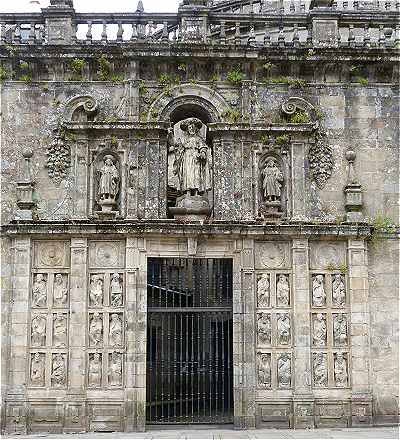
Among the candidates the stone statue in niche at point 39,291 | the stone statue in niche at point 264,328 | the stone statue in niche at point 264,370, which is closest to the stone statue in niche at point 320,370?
the stone statue in niche at point 264,370

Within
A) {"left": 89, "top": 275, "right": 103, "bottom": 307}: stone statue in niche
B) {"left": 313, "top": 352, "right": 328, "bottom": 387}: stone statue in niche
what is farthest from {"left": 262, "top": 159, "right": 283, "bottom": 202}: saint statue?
{"left": 89, "top": 275, "right": 103, "bottom": 307}: stone statue in niche

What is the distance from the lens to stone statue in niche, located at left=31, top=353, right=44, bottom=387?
14750 millimetres

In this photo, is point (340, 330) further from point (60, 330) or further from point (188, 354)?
point (60, 330)

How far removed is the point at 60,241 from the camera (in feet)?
50.0

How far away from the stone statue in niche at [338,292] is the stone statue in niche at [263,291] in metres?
1.34

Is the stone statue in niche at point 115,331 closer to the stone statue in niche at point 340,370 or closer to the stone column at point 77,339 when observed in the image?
the stone column at point 77,339

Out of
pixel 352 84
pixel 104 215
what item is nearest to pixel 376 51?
pixel 352 84

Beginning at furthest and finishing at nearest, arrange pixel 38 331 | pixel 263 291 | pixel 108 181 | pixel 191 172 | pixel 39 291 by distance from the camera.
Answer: pixel 191 172, pixel 108 181, pixel 263 291, pixel 39 291, pixel 38 331

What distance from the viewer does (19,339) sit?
14.8m

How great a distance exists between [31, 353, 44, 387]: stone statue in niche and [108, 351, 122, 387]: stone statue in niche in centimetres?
133

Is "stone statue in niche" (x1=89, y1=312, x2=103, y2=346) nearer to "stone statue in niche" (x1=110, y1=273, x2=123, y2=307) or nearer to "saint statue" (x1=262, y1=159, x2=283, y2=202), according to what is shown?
"stone statue in niche" (x1=110, y1=273, x2=123, y2=307)

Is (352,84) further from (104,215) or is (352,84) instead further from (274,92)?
(104,215)

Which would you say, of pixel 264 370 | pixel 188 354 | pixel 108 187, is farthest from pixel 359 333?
pixel 108 187

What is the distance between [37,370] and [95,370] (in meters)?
1.14
